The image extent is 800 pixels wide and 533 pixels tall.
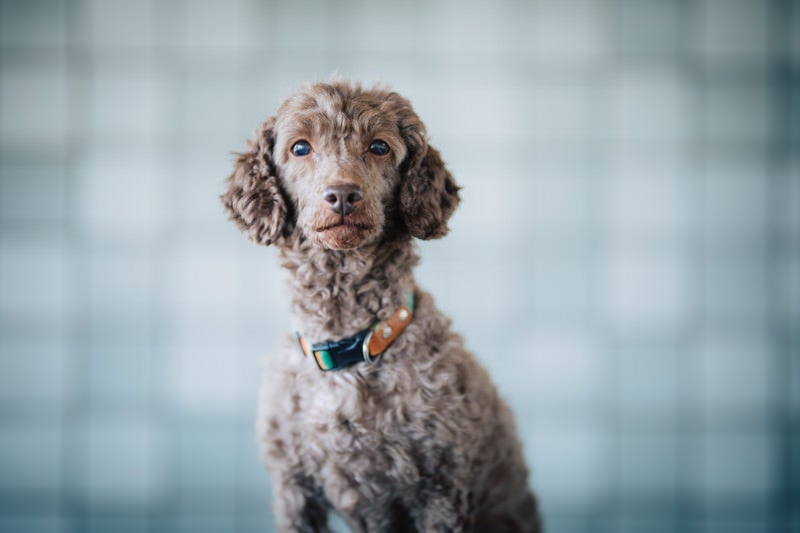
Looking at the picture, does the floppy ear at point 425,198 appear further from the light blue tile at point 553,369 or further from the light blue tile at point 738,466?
the light blue tile at point 738,466

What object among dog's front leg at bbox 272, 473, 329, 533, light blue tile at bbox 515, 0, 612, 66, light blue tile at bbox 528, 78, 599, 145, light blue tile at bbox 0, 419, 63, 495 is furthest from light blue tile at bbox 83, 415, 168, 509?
light blue tile at bbox 515, 0, 612, 66

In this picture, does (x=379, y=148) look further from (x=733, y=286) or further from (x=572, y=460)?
(x=733, y=286)

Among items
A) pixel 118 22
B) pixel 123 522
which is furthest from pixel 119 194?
pixel 123 522

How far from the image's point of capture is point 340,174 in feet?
3.84

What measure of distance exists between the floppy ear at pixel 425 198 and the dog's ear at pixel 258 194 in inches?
9.9

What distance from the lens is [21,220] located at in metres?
2.97

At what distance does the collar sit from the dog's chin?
0.61 feet

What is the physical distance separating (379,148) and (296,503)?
0.74m

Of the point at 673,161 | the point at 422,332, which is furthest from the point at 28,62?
the point at 673,161

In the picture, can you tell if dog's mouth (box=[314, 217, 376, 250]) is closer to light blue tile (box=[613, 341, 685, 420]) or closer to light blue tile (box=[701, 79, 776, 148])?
light blue tile (box=[613, 341, 685, 420])

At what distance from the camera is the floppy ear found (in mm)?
1280

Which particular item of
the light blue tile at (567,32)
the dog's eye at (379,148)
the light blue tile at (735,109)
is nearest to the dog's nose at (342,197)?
the dog's eye at (379,148)

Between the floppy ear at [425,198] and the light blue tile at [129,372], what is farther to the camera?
the light blue tile at [129,372]

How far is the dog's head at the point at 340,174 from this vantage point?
3.84 feet
